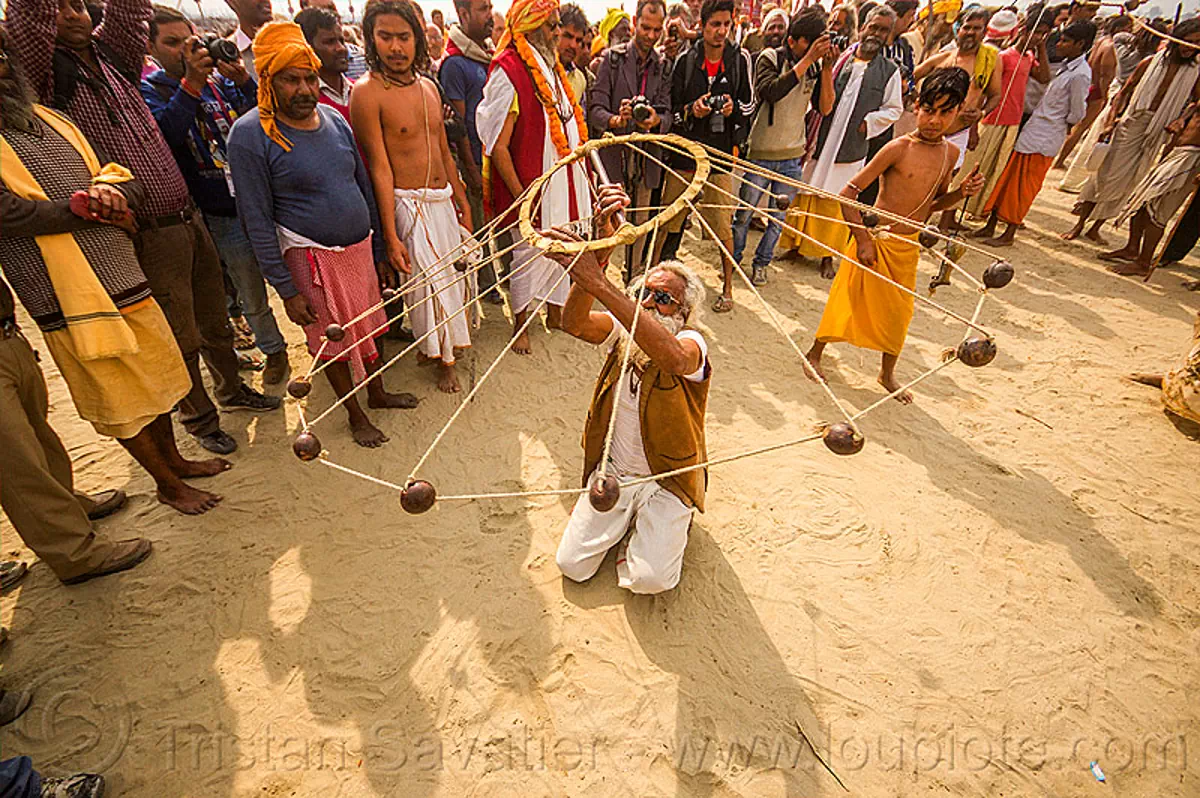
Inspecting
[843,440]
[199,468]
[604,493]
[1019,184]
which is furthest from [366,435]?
[1019,184]

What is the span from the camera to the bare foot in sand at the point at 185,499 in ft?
10.7

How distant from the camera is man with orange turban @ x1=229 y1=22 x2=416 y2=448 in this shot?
2.91m

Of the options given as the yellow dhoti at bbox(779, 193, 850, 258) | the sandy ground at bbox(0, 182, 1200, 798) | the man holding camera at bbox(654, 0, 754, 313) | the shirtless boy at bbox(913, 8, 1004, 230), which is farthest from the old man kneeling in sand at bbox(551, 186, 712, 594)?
the shirtless boy at bbox(913, 8, 1004, 230)

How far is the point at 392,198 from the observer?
3719 millimetres

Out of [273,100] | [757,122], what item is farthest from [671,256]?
[273,100]

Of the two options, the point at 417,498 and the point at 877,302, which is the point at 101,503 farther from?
the point at 877,302

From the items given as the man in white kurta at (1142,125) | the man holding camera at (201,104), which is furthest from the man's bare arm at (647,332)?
the man in white kurta at (1142,125)

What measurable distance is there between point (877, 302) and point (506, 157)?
2.92 m

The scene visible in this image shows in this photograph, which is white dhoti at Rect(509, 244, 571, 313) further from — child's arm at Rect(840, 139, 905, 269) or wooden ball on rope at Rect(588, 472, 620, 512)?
wooden ball on rope at Rect(588, 472, 620, 512)

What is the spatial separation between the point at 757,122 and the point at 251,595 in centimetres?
582

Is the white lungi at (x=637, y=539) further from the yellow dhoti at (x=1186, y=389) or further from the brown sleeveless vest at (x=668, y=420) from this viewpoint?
the yellow dhoti at (x=1186, y=389)

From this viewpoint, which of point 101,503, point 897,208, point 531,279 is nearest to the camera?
point 101,503

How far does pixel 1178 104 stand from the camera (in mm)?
6363

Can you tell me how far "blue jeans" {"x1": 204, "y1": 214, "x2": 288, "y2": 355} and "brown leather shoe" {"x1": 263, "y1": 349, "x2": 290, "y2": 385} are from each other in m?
0.18
